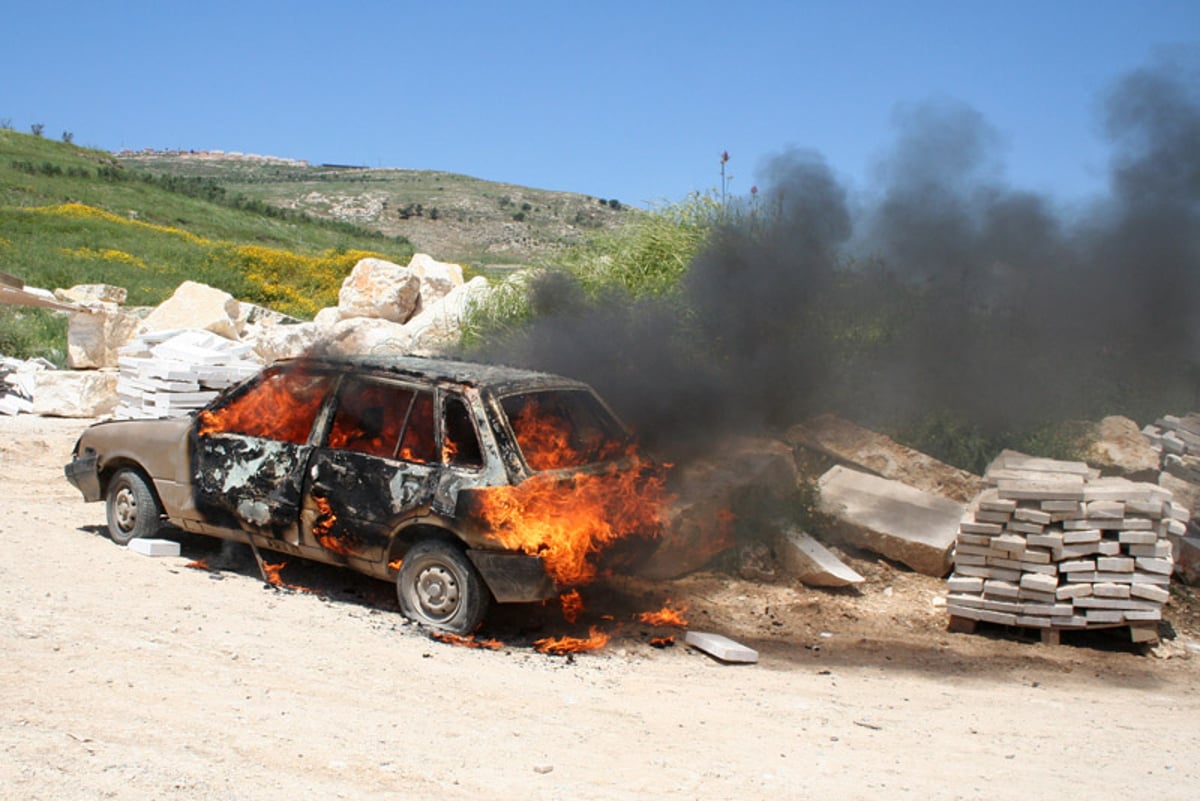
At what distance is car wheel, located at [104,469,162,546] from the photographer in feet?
22.0

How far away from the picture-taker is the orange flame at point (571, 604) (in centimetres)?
569

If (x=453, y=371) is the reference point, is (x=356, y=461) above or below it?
below

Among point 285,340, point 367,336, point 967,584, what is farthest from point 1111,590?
point 285,340

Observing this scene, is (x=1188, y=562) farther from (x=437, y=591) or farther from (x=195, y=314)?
(x=195, y=314)

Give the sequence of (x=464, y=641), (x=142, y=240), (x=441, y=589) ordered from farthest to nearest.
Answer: (x=142, y=240) → (x=441, y=589) → (x=464, y=641)

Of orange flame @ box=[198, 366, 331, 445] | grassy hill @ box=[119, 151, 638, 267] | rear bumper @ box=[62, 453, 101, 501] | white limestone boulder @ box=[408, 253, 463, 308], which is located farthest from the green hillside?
orange flame @ box=[198, 366, 331, 445]

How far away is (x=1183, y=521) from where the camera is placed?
23.1ft

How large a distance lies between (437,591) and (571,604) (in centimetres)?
79

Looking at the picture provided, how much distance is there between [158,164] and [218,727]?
102357 mm

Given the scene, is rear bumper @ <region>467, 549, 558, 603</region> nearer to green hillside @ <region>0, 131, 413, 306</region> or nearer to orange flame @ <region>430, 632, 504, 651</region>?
orange flame @ <region>430, 632, 504, 651</region>

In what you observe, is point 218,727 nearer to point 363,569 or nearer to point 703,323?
point 363,569

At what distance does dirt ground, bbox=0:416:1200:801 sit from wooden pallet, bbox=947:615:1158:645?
0.34 feet

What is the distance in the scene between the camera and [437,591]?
18.4 ft

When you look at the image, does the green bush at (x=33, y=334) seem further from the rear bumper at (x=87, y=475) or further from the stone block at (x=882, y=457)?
the stone block at (x=882, y=457)
